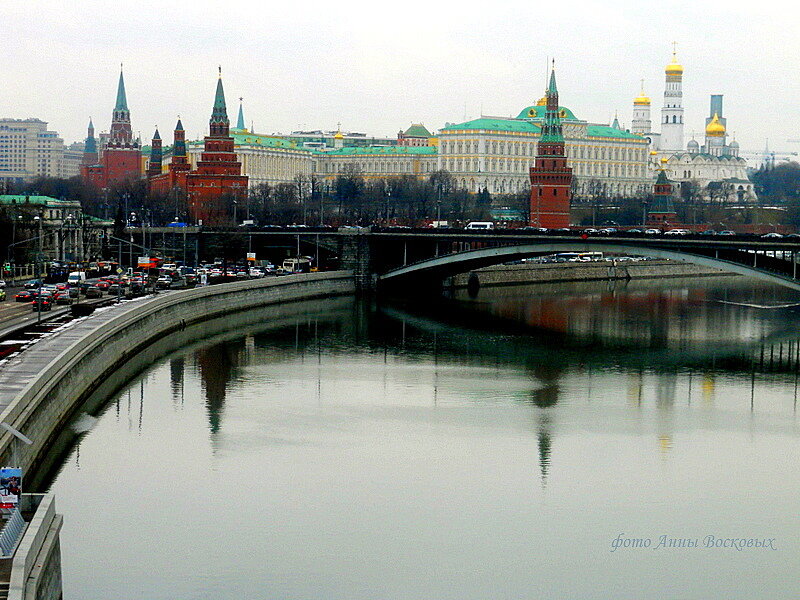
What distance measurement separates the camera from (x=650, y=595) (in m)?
17.5

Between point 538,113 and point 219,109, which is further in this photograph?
point 538,113

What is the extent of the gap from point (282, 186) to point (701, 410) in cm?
8541

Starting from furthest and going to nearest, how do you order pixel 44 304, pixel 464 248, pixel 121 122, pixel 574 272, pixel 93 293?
pixel 121 122 → pixel 574 272 → pixel 464 248 → pixel 93 293 → pixel 44 304

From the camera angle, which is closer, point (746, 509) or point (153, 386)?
point (746, 509)

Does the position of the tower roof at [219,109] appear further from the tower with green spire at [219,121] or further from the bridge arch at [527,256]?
the bridge arch at [527,256]

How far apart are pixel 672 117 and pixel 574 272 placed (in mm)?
118004

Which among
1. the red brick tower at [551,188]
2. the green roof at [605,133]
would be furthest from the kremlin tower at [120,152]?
the red brick tower at [551,188]

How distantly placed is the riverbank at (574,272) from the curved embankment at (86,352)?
1362 cm

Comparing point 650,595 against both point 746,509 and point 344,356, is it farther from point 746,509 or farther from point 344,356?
point 344,356

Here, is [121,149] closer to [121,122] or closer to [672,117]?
[121,122]

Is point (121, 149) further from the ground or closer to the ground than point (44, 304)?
further from the ground

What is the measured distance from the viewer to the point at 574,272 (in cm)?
6788

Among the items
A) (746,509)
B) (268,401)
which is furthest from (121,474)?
(746,509)

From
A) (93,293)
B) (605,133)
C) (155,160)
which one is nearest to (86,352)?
(93,293)
